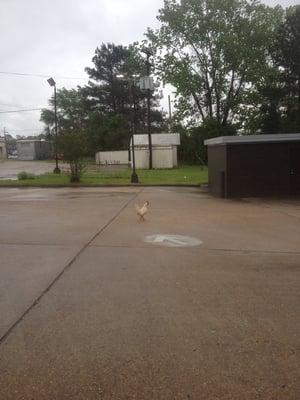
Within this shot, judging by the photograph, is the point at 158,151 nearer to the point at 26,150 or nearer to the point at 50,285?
the point at 26,150

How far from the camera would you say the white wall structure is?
176 feet

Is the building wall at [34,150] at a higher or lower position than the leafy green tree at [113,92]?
lower

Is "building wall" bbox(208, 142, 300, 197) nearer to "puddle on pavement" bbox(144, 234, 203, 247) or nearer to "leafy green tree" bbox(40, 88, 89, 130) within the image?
"puddle on pavement" bbox(144, 234, 203, 247)

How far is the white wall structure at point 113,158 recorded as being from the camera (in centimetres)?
5366

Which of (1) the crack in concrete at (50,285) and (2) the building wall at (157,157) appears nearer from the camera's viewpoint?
(1) the crack in concrete at (50,285)

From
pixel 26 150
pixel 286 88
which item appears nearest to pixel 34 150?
pixel 26 150

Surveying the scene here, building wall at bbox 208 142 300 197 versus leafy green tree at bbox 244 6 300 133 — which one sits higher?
leafy green tree at bbox 244 6 300 133

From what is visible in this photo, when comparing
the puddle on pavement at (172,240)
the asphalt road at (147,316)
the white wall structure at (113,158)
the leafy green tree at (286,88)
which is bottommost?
the puddle on pavement at (172,240)

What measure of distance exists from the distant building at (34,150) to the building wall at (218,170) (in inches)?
2198

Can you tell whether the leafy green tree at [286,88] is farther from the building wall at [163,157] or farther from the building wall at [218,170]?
the building wall at [218,170]

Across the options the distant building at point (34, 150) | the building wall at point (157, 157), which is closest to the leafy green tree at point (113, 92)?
the distant building at point (34, 150)

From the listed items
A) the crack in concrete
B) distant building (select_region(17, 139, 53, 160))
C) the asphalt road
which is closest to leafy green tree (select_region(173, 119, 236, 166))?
distant building (select_region(17, 139, 53, 160))

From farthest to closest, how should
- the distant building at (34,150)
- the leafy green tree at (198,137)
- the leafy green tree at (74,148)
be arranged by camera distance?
the distant building at (34,150), the leafy green tree at (198,137), the leafy green tree at (74,148)

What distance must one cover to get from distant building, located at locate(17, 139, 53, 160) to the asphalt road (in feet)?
215
